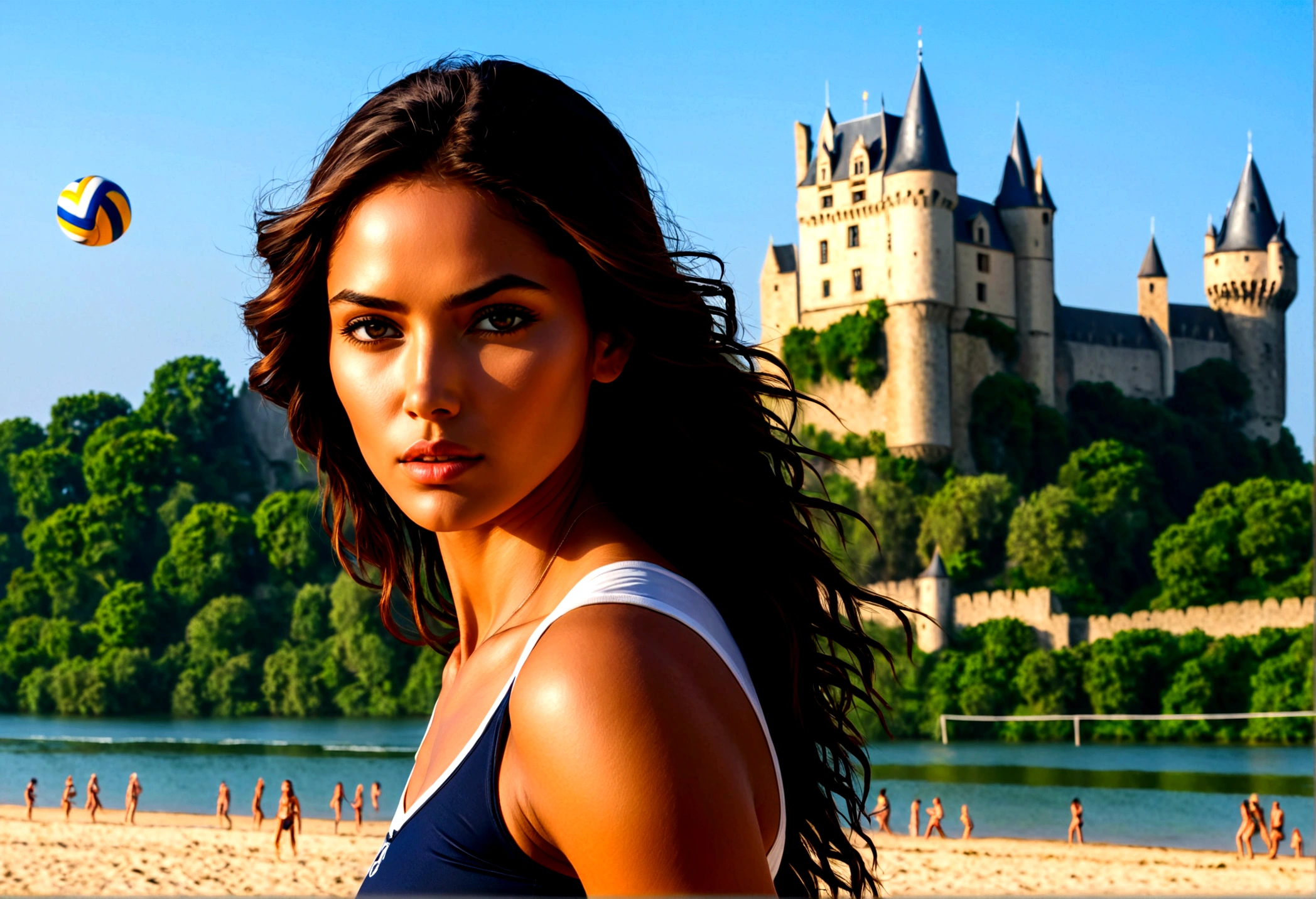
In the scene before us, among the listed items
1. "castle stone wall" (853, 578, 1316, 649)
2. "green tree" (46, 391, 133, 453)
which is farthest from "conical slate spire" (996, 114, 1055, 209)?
"green tree" (46, 391, 133, 453)

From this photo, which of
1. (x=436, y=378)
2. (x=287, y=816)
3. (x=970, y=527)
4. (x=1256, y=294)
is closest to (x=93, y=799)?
(x=287, y=816)

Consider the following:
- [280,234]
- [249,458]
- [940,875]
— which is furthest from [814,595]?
[249,458]

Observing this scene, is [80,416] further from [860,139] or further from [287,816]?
[287,816]

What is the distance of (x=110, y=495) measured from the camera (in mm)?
53406

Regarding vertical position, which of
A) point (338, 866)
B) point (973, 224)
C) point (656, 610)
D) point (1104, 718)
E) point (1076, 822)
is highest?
point (973, 224)

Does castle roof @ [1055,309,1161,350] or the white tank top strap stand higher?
castle roof @ [1055,309,1161,350]

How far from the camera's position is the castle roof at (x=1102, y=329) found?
4947 cm

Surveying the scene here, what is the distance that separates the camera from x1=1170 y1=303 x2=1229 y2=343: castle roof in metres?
51.6

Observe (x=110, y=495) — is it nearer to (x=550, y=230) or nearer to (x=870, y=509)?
(x=870, y=509)

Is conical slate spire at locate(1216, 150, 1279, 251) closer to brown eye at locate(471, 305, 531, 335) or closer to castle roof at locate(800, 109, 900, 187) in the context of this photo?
castle roof at locate(800, 109, 900, 187)

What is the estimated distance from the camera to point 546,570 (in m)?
1.13

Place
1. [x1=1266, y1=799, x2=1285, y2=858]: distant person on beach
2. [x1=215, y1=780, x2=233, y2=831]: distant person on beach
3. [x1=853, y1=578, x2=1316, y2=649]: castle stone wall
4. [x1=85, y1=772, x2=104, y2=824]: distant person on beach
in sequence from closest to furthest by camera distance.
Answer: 1. [x1=1266, y1=799, x2=1285, y2=858]: distant person on beach
2. [x1=215, y1=780, x2=233, y2=831]: distant person on beach
3. [x1=85, y1=772, x2=104, y2=824]: distant person on beach
4. [x1=853, y1=578, x2=1316, y2=649]: castle stone wall

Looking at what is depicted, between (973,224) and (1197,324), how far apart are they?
9.42 metres

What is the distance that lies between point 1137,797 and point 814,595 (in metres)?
29.0
